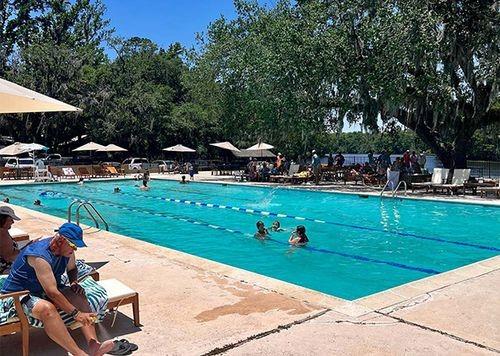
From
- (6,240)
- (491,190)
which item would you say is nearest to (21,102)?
(6,240)

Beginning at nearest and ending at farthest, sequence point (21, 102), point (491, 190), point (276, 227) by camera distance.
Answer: point (21, 102) → point (276, 227) → point (491, 190)

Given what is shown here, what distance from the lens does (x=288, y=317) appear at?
448 centimetres

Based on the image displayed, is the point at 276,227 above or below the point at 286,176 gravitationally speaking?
below

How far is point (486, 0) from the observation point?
1755cm

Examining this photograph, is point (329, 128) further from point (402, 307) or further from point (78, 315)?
point (78, 315)

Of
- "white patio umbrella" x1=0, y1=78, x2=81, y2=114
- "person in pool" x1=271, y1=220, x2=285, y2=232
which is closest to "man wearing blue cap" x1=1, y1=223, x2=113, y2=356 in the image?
"white patio umbrella" x1=0, y1=78, x2=81, y2=114

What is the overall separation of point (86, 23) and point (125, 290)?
53638 mm

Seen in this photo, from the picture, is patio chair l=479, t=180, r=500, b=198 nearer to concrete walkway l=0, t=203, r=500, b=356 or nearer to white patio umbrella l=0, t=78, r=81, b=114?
concrete walkway l=0, t=203, r=500, b=356

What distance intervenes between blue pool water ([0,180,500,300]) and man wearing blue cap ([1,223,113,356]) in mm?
4494

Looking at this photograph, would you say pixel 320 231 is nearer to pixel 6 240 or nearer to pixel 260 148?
pixel 6 240

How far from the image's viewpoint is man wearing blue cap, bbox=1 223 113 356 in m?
3.47

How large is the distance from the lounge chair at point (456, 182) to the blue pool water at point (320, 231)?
1.93 meters

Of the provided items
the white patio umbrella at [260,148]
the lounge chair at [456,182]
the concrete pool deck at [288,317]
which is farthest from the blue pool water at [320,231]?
the white patio umbrella at [260,148]

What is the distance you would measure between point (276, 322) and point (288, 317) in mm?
175
